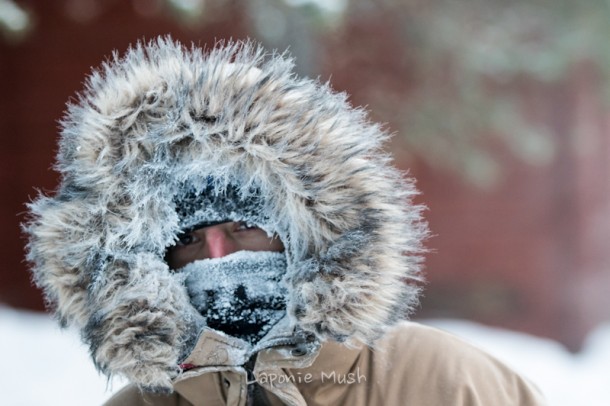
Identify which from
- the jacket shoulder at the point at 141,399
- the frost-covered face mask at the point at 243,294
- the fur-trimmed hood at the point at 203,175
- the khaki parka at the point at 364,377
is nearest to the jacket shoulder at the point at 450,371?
the khaki parka at the point at 364,377

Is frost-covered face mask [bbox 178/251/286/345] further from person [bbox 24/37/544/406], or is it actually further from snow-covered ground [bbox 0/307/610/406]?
snow-covered ground [bbox 0/307/610/406]

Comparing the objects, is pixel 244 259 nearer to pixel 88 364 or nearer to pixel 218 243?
pixel 218 243

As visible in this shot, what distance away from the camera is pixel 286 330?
2035 mm

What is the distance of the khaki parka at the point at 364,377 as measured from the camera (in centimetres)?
202

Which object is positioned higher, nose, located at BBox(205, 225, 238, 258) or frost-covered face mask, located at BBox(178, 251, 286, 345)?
nose, located at BBox(205, 225, 238, 258)

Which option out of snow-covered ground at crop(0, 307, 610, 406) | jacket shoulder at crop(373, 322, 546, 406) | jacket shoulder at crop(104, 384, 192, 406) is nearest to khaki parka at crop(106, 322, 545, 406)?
jacket shoulder at crop(373, 322, 546, 406)

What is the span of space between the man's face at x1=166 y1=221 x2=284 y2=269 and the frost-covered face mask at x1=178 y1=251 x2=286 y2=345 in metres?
0.03

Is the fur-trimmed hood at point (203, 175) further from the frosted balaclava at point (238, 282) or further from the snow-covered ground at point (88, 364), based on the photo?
the snow-covered ground at point (88, 364)

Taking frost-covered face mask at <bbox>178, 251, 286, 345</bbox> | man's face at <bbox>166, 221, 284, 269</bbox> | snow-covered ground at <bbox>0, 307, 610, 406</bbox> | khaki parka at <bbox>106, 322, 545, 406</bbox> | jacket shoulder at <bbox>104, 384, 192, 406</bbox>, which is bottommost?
snow-covered ground at <bbox>0, 307, 610, 406</bbox>

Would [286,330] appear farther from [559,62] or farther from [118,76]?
[559,62]

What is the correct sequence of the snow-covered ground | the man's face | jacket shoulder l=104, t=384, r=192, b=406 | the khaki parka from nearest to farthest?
the khaki parka, jacket shoulder l=104, t=384, r=192, b=406, the man's face, the snow-covered ground

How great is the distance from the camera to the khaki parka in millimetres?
2016

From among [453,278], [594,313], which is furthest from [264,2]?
[594,313]

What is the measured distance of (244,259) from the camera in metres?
2.29
